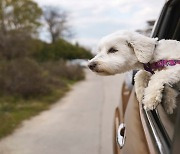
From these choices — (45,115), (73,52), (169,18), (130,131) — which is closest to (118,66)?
(130,131)

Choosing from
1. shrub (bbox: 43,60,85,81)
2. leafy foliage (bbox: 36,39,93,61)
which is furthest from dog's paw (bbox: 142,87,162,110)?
leafy foliage (bbox: 36,39,93,61)

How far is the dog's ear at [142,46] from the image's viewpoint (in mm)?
2275

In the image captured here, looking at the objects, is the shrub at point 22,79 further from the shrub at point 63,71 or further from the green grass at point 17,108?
the shrub at point 63,71

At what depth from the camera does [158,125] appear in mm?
2170

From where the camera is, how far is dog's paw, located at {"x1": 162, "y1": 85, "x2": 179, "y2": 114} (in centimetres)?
195

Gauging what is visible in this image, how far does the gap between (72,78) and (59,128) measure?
42.3ft

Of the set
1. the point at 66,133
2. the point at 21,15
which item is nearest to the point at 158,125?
the point at 66,133

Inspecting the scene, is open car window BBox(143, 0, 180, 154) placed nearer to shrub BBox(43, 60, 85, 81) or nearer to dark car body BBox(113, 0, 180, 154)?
dark car body BBox(113, 0, 180, 154)

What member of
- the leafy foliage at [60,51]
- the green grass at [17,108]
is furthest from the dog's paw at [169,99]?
the leafy foliage at [60,51]

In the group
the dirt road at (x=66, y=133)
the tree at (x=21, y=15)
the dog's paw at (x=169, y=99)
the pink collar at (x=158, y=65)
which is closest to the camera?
the dog's paw at (x=169, y=99)

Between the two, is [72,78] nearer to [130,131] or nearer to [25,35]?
[25,35]

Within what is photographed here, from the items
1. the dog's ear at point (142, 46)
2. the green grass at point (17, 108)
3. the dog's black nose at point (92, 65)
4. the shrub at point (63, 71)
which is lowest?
the shrub at point (63, 71)

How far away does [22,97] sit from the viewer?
10.5 meters

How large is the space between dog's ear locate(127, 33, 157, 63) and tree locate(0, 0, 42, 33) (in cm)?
1709
